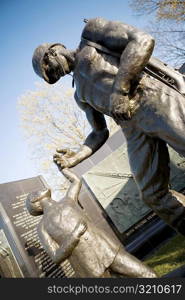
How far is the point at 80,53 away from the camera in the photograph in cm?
242

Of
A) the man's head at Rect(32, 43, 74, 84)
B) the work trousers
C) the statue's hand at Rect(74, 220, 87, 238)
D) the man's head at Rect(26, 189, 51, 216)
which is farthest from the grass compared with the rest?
the man's head at Rect(32, 43, 74, 84)

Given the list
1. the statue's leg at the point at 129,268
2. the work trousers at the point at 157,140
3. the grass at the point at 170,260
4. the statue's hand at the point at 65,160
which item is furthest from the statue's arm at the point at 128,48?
Answer: the grass at the point at 170,260

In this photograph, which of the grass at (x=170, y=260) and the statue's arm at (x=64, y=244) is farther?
the grass at (x=170, y=260)

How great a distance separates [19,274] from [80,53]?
4.63m

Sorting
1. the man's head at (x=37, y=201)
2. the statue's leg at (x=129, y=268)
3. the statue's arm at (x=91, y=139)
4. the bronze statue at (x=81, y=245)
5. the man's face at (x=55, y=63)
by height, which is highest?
the man's face at (x=55, y=63)

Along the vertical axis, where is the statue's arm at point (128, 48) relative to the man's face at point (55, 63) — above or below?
below

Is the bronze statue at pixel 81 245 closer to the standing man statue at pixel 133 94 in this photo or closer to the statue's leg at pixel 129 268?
the statue's leg at pixel 129 268

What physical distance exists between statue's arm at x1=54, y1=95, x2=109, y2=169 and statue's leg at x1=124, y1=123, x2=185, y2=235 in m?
0.55

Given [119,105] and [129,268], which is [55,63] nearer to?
[119,105]

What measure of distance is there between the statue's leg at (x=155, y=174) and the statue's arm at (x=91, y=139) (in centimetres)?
55

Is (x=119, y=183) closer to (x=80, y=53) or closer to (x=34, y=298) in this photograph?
(x=80, y=53)

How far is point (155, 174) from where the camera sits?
2299 mm

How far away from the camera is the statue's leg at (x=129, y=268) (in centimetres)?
252

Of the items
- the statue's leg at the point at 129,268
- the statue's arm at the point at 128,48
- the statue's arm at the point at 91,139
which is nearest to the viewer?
the statue's arm at the point at 128,48
